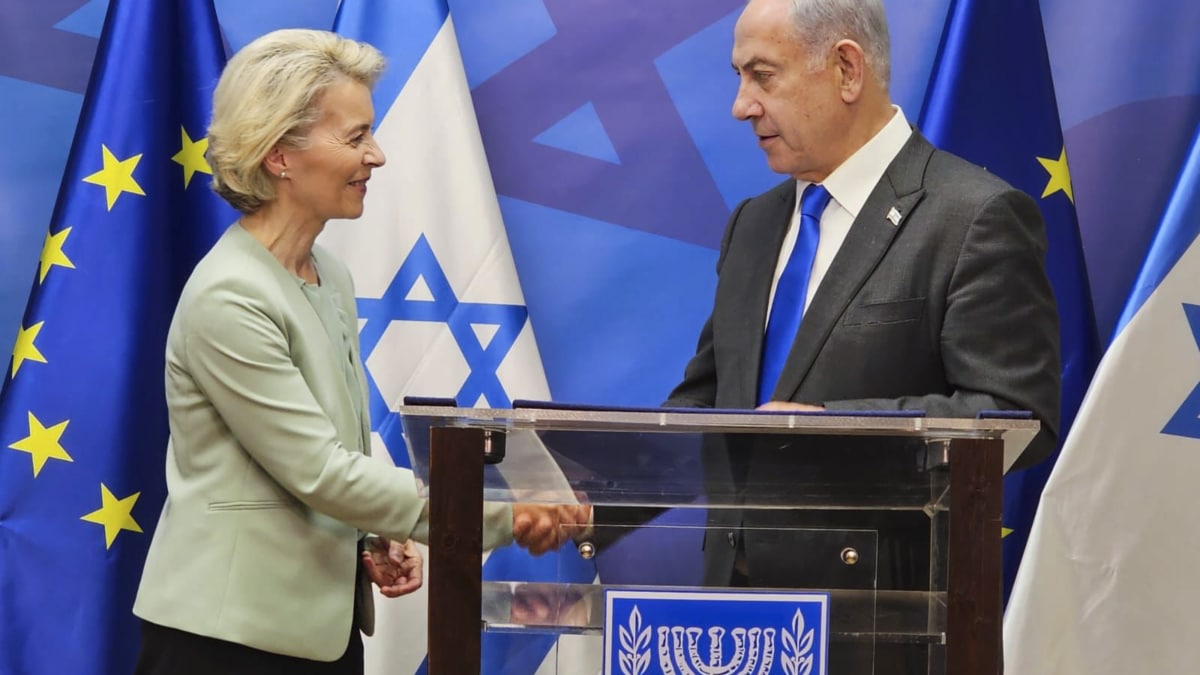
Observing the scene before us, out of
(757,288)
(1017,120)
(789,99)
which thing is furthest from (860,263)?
(1017,120)

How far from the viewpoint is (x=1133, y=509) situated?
117 inches

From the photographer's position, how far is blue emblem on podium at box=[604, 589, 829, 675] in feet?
4.59

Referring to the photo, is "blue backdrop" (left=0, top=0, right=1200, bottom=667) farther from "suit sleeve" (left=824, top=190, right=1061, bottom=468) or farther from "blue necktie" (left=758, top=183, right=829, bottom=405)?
"suit sleeve" (left=824, top=190, right=1061, bottom=468)

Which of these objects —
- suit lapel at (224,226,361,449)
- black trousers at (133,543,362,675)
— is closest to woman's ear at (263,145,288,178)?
suit lapel at (224,226,361,449)

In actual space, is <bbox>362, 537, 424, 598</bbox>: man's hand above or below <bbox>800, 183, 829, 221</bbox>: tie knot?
below

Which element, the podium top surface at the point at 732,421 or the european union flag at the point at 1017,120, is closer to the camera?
the podium top surface at the point at 732,421

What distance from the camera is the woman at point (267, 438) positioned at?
2.15 meters

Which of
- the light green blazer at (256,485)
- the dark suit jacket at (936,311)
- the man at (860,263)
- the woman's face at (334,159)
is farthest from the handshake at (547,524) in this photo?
the woman's face at (334,159)

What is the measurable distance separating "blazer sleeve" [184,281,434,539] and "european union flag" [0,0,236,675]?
787 mm

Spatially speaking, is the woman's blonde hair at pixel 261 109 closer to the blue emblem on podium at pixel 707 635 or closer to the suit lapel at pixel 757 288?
the suit lapel at pixel 757 288

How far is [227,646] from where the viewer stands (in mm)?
2174

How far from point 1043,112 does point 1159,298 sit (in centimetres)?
46

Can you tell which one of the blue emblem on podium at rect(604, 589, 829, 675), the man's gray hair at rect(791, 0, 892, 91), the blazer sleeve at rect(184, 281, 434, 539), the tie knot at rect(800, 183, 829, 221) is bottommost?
the blue emblem on podium at rect(604, 589, 829, 675)

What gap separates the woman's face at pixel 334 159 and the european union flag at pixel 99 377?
27.6 inches
